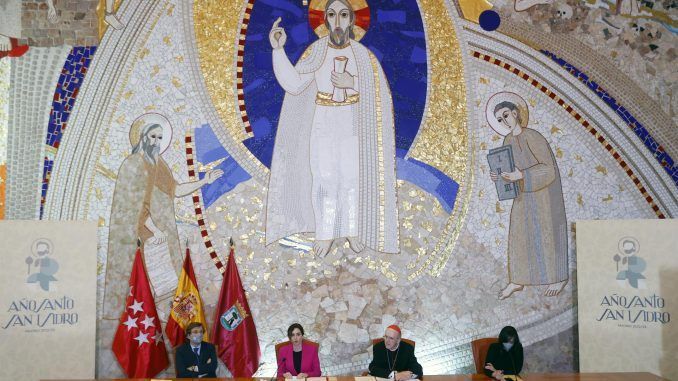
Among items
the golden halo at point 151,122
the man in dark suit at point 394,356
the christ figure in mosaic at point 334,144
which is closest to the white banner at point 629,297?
the man in dark suit at point 394,356

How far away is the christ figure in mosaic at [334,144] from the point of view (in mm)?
7656

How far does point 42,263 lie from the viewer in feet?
22.9

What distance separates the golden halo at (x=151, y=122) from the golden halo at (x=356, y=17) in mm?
1730

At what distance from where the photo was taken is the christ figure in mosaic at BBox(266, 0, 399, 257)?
25.1 ft

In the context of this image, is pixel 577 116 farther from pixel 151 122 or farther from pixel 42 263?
pixel 42 263

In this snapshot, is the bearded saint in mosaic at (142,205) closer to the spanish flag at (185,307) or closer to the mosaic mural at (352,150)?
the mosaic mural at (352,150)

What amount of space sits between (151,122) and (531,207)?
3.79 meters

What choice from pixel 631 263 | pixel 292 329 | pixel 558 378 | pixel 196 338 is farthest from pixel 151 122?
pixel 631 263

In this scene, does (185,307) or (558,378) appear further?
(185,307)

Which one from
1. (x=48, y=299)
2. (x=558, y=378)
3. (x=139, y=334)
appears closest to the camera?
(x=558, y=378)

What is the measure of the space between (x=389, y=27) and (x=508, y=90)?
134 cm

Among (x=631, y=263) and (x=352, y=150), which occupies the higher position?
(x=352, y=150)

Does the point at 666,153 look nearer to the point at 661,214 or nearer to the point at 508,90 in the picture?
the point at 661,214

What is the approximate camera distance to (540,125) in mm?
7836
